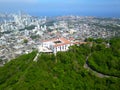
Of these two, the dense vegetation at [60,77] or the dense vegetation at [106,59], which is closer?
the dense vegetation at [60,77]

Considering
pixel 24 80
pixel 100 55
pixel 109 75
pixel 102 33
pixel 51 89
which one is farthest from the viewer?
pixel 102 33

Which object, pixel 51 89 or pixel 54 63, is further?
pixel 54 63

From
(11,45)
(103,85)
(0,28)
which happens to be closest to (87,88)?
(103,85)

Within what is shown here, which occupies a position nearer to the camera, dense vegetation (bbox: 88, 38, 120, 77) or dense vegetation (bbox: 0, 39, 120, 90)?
dense vegetation (bbox: 0, 39, 120, 90)

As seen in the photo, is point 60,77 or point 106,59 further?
point 106,59

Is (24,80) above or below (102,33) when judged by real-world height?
above

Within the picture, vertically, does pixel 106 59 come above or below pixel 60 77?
above

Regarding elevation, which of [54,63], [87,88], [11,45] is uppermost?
[54,63]

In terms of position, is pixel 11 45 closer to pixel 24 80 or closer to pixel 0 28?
pixel 0 28
